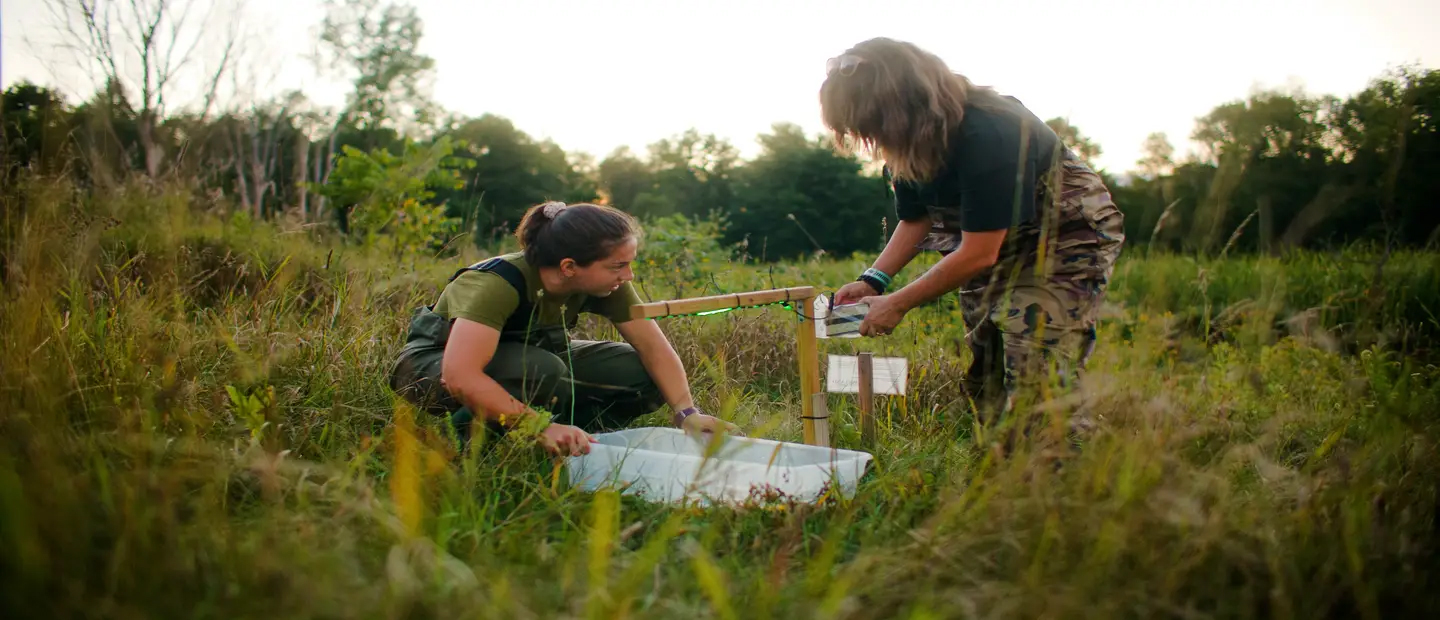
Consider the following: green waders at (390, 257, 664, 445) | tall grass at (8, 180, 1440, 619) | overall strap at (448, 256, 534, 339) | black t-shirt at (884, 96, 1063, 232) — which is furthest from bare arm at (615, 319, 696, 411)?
black t-shirt at (884, 96, 1063, 232)

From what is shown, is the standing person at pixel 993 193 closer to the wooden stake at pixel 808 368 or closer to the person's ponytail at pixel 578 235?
the wooden stake at pixel 808 368

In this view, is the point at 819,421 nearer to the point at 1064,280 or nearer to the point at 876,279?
the point at 876,279

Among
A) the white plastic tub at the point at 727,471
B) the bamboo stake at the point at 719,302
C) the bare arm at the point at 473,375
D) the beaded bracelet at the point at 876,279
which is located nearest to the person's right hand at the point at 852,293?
the beaded bracelet at the point at 876,279

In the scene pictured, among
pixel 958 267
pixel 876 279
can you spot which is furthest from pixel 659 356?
pixel 958 267

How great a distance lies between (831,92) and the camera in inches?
92.0

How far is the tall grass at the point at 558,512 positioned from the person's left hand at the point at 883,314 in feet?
1.45

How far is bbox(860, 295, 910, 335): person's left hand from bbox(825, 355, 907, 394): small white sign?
0.68 feet

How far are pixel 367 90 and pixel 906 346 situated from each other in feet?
86.2

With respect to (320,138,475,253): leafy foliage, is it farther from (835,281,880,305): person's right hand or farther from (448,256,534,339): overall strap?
(835,281,880,305): person's right hand

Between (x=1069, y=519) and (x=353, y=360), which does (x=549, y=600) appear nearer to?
(x=1069, y=519)

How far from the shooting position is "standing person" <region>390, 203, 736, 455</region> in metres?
2.35

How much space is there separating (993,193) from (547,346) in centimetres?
159

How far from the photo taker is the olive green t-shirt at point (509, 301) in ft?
8.00

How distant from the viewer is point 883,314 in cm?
234
